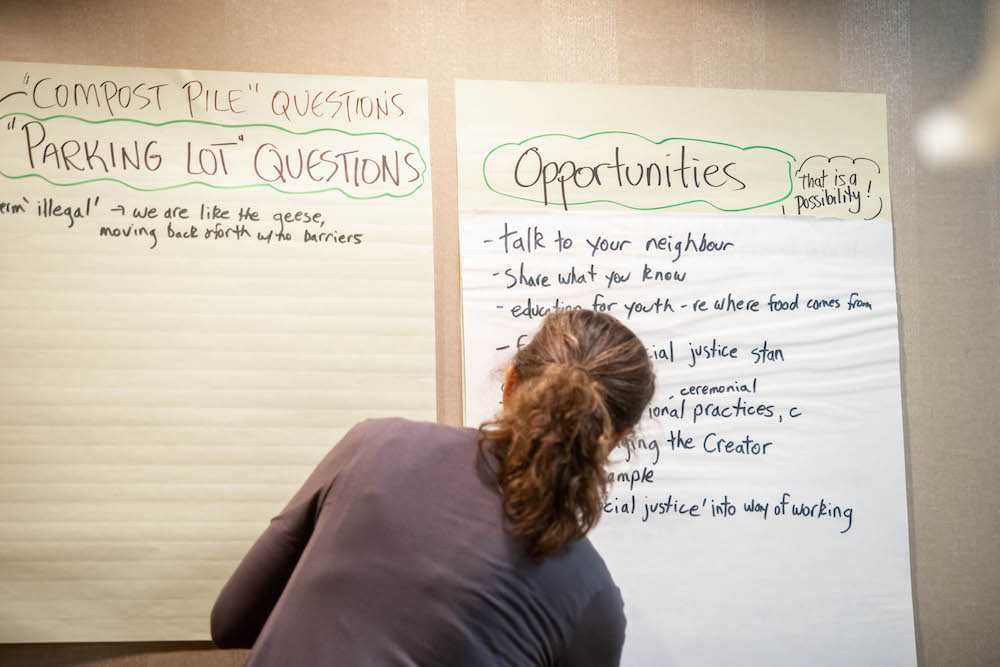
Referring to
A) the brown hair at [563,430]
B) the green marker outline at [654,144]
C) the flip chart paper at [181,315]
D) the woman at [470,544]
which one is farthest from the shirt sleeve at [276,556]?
the green marker outline at [654,144]

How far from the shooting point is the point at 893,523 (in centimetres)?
158

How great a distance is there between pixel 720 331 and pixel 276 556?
956 millimetres

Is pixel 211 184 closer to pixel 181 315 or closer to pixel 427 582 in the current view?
pixel 181 315

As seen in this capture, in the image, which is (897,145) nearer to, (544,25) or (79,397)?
(544,25)

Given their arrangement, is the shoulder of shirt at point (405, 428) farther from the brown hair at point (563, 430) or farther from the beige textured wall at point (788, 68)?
the beige textured wall at point (788, 68)

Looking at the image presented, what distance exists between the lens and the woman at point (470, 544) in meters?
0.84

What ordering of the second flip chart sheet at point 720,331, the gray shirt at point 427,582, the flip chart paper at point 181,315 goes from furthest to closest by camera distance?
the second flip chart sheet at point 720,331 → the flip chart paper at point 181,315 → the gray shirt at point 427,582

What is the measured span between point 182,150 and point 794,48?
3.98 ft

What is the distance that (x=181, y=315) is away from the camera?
4.63ft

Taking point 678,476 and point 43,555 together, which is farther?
point 678,476

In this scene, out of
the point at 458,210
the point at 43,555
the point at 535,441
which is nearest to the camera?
the point at 535,441

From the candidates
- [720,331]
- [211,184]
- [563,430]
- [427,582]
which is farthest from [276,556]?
[720,331]

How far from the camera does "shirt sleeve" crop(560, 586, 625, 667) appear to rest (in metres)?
0.89

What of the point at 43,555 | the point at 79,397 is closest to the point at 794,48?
the point at 79,397
